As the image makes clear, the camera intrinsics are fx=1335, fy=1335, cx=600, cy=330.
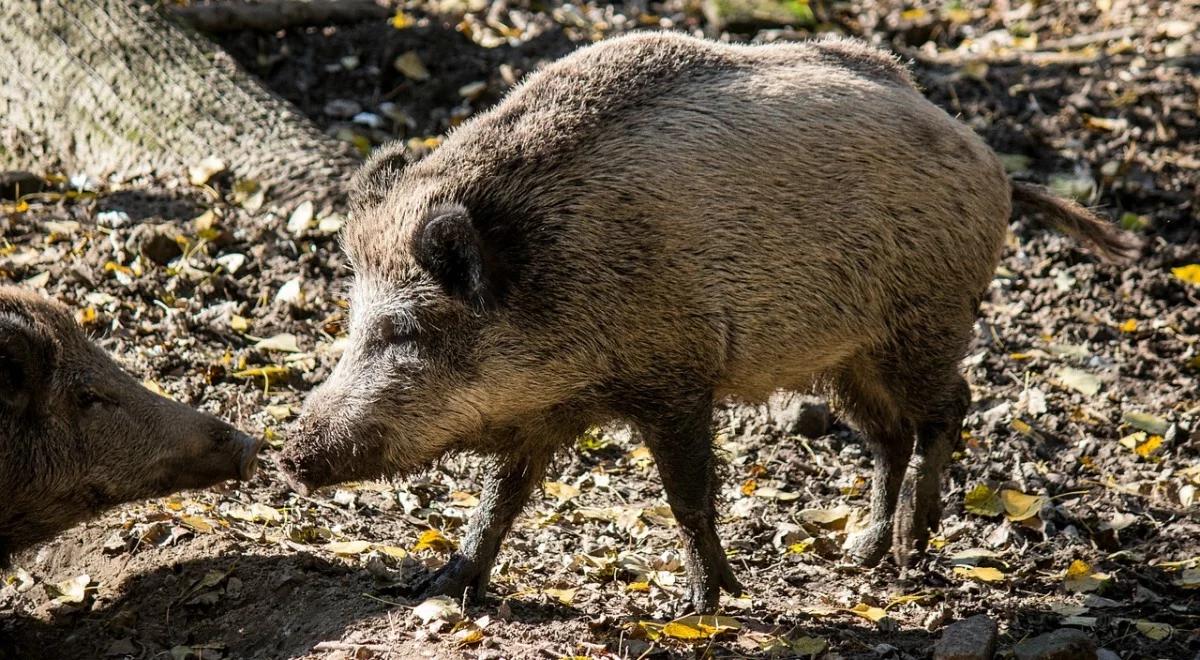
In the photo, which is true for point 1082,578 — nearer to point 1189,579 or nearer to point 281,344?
point 1189,579

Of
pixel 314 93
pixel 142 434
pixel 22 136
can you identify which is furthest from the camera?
pixel 314 93

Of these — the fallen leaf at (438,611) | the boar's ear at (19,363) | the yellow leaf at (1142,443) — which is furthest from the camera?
the yellow leaf at (1142,443)

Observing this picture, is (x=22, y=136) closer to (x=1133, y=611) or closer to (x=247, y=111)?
(x=247, y=111)

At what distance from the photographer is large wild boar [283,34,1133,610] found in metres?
4.56

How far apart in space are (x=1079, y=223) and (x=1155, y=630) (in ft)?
6.62

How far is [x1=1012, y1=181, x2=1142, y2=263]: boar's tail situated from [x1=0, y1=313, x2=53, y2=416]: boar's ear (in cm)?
408

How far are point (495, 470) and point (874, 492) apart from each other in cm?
179

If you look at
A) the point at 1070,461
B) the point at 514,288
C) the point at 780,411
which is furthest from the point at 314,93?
the point at 1070,461

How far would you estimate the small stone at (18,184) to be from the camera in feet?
23.4

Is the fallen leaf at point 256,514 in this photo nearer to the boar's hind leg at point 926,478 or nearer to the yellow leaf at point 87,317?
the yellow leaf at point 87,317

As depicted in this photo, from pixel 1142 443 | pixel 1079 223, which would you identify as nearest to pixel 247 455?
pixel 1079 223

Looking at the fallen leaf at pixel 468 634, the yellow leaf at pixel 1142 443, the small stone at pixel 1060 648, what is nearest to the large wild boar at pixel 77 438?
the fallen leaf at pixel 468 634

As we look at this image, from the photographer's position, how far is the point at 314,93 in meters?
8.71

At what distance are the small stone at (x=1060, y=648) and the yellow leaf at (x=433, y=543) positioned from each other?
214cm
